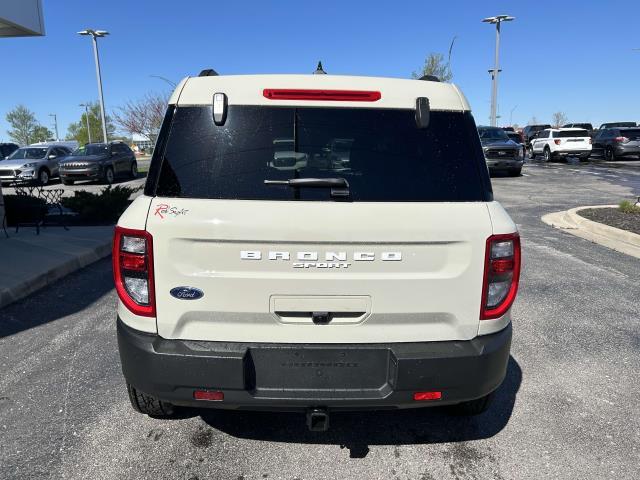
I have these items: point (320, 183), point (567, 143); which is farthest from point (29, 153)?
point (567, 143)

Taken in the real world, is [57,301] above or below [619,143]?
below

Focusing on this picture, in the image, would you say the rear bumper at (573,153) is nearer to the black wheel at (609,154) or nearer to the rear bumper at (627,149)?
the black wheel at (609,154)

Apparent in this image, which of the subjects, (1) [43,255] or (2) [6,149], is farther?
(2) [6,149]

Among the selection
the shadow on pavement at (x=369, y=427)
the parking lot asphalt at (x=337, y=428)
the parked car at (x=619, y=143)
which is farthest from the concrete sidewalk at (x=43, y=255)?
the parked car at (x=619, y=143)

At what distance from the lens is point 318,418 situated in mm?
2279

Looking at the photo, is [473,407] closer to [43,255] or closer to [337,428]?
[337,428]

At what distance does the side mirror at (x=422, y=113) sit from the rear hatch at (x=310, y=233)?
11 cm

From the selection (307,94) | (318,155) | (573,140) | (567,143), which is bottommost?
(567,143)

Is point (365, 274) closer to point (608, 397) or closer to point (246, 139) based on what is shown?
point (246, 139)

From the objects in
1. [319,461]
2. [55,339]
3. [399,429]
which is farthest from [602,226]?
[55,339]

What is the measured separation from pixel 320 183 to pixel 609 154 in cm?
2974

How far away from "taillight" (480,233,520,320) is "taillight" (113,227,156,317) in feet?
5.18

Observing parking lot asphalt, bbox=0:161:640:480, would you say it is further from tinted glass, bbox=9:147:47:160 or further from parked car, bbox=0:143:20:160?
parked car, bbox=0:143:20:160

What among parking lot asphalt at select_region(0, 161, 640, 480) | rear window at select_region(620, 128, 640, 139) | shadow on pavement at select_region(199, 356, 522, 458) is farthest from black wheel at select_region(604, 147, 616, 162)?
shadow on pavement at select_region(199, 356, 522, 458)
